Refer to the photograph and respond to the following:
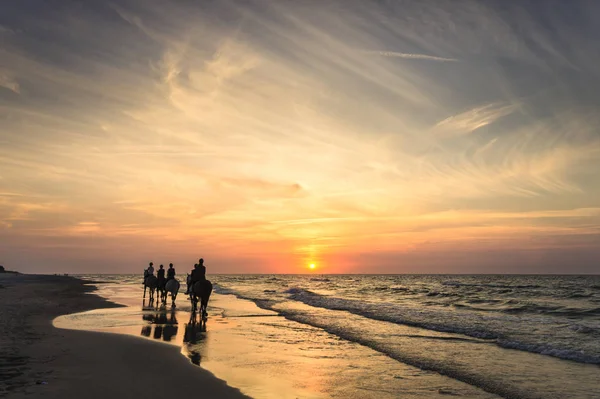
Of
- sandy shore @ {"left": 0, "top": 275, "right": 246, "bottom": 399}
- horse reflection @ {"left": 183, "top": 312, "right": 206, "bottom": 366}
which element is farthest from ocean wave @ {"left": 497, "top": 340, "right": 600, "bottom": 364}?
sandy shore @ {"left": 0, "top": 275, "right": 246, "bottom": 399}

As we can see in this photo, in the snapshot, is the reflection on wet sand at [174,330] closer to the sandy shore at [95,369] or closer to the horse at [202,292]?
the sandy shore at [95,369]

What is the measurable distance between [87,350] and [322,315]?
15.4 m

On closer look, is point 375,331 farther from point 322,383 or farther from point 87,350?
point 87,350

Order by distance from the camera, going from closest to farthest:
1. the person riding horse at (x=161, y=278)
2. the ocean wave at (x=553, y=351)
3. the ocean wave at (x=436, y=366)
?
the ocean wave at (x=436, y=366) < the ocean wave at (x=553, y=351) < the person riding horse at (x=161, y=278)

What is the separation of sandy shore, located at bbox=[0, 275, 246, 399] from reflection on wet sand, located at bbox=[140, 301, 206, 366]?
1.92 feet

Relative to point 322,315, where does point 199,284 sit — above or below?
Answer: above

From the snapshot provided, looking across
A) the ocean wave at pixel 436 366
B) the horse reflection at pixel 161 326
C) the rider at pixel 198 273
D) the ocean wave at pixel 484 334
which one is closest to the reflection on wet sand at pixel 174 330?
the horse reflection at pixel 161 326

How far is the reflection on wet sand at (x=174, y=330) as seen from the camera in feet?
43.6

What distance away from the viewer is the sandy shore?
26.6 ft

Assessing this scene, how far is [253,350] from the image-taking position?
13.5 meters

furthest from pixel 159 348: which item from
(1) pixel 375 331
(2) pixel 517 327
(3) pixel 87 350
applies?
(2) pixel 517 327

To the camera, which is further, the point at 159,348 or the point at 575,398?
the point at 159,348

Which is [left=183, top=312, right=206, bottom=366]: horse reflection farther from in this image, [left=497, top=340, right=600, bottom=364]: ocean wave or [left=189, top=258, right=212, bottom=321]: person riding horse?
[left=497, top=340, right=600, bottom=364]: ocean wave

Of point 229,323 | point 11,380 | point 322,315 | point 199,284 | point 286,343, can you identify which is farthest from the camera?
point 322,315
